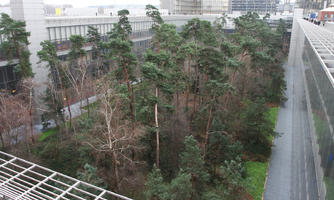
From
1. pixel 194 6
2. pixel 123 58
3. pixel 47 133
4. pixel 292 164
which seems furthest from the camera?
pixel 194 6

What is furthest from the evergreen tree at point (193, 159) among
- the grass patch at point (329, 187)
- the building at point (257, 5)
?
the building at point (257, 5)

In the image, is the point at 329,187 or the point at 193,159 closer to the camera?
the point at 329,187

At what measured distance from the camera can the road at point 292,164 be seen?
1772 centimetres

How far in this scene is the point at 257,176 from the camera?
20.8 meters

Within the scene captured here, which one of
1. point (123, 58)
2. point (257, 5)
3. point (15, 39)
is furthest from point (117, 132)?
point (257, 5)

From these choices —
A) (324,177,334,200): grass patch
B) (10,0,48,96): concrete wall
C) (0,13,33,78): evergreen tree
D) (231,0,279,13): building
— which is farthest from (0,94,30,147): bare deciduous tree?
(231,0,279,13): building

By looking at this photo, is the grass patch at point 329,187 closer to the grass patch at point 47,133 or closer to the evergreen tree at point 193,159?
the evergreen tree at point 193,159

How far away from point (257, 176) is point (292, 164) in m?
3.25

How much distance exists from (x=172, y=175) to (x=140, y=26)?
35790 mm

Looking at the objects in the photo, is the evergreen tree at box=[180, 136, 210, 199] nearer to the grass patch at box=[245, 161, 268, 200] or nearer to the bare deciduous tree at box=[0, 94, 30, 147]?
the grass patch at box=[245, 161, 268, 200]

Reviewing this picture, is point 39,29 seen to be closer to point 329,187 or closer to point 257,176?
point 257,176

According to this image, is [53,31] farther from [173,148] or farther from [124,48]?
[173,148]

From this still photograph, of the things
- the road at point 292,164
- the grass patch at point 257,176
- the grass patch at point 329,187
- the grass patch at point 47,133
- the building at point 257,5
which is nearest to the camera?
the grass patch at point 329,187

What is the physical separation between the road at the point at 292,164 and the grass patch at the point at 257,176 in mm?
377
